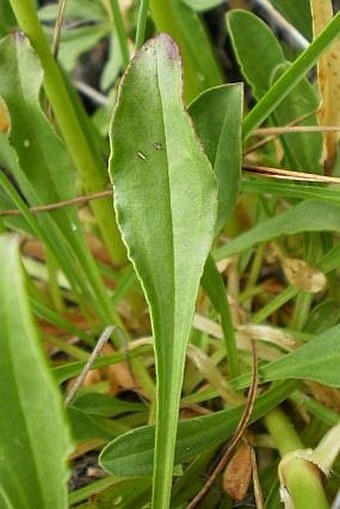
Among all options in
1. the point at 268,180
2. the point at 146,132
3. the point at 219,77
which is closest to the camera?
the point at 146,132

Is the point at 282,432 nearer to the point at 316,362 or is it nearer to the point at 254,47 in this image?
the point at 316,362

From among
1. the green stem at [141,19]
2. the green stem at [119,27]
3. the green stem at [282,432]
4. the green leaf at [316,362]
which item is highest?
the green stem at [141,19]

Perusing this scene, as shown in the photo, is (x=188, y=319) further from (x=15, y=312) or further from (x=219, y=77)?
(x=219, y=77)

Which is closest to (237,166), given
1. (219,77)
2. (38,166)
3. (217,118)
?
(217,118)

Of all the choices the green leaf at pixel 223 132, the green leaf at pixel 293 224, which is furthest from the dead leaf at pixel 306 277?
the green leaf at pixel 223 132

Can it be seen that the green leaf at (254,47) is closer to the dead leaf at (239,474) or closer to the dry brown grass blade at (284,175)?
the dry brown grass blade at (284,175)

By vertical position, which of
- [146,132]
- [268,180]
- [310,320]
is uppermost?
[146,132]

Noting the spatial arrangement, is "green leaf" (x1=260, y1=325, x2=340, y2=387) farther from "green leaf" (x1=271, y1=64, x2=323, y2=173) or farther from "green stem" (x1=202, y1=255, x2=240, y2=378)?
"green leaf" (x1=271, y1=64, x2=323, y2=173)
